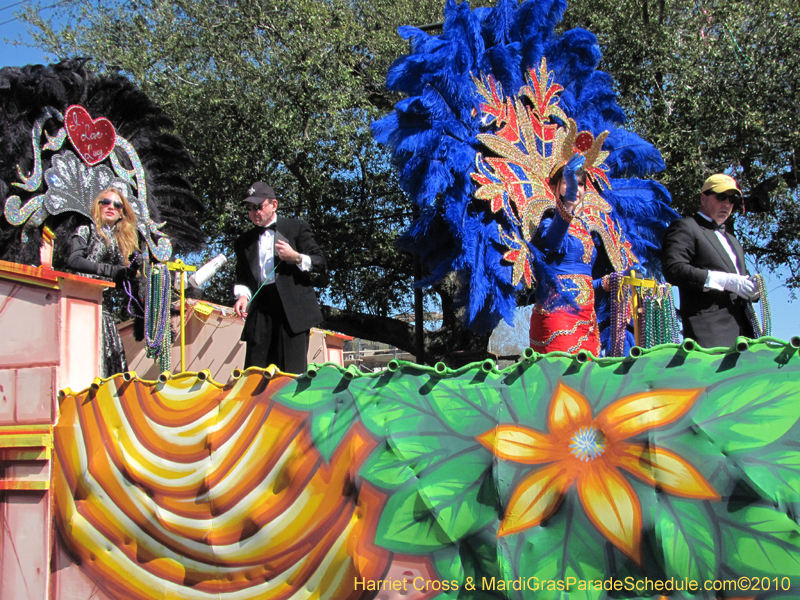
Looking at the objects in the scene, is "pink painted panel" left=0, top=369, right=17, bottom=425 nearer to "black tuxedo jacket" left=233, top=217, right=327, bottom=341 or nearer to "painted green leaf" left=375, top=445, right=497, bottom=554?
"black tuxedo jacket" left=233, top=217, right=327, bottom=341

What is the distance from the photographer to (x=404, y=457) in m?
2.33

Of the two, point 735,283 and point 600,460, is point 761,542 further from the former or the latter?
point 735,283

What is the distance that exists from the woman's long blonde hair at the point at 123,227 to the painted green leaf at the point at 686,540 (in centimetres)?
355

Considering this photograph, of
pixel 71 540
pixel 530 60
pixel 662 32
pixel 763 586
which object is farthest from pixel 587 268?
pixel 662 32

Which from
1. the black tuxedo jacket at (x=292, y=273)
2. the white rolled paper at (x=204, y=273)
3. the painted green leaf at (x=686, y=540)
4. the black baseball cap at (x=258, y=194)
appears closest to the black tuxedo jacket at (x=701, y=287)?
the painted green leaf at (x=686, y=540)

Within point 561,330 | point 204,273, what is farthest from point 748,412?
point 204,273

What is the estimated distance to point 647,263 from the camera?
499cm

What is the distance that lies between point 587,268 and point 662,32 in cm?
593

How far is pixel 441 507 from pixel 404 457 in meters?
0.19

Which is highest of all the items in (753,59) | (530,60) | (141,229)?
(753,59)

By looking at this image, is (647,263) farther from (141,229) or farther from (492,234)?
(141,229)

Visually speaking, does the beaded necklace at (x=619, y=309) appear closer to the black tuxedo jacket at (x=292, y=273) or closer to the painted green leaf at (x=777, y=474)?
the black tuxedo jacket at (x=292, y=273)

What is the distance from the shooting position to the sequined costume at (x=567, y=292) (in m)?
3.83

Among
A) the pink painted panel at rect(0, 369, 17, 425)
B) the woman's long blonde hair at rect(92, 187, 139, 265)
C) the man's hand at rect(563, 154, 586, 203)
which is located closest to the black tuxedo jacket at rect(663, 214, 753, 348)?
the man's hand at rect(563, 154, 586, 203)
